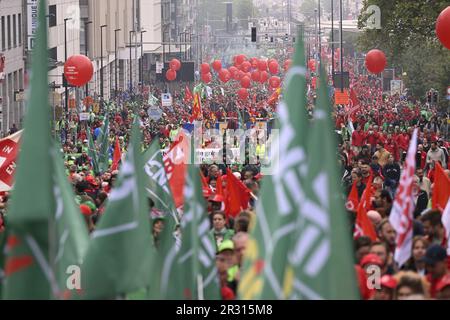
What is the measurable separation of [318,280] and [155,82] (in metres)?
112

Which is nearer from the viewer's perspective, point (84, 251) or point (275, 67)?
point (84, 251)

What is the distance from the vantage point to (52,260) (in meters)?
7.55

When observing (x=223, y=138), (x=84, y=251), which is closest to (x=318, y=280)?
(x=84, y=251)

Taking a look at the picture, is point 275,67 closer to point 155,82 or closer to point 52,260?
point 155,82

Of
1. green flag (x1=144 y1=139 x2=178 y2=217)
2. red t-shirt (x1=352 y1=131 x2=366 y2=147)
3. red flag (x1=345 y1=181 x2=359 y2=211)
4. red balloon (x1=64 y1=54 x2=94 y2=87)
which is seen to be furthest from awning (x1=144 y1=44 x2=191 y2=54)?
green flag (x1=144 y1=139 x2=178 y2=217)

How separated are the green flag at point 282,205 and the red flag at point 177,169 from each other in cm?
747

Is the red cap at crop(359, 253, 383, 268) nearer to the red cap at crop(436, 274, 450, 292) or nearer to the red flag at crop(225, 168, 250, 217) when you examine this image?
the red cap at crop(436, 274, 450, 292)

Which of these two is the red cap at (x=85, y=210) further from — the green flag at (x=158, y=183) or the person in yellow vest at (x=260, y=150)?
the person in yellow vest at (x=260, y=150)

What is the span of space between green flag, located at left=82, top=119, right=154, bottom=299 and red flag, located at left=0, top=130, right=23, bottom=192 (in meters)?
10.5

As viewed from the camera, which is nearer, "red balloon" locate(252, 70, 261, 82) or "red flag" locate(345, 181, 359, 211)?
"red flag" locate(345, 181, 359, 211)

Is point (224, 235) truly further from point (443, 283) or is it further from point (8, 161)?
point (8, 161)

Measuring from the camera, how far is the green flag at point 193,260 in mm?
8812

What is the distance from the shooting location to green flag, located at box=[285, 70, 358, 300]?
7.45 m

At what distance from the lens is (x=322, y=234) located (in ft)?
25.1
